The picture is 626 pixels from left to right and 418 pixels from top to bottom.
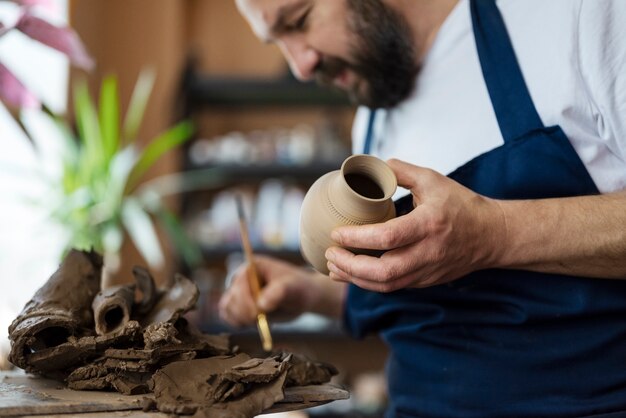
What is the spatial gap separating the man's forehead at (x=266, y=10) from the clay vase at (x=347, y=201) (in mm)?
558

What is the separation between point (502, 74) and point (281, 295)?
751 millimetres

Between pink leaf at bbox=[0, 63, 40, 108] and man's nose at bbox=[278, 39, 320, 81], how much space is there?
0.63 meters

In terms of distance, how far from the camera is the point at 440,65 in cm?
164

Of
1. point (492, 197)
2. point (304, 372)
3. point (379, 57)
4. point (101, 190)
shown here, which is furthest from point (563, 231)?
point (101, 190)

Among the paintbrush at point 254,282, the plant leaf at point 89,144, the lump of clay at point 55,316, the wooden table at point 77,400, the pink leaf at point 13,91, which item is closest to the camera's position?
the wooden table at point 77,400

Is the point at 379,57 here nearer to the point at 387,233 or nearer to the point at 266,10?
the point at 266,10

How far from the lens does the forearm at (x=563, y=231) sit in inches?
49.5

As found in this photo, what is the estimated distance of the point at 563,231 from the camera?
4.17 feet

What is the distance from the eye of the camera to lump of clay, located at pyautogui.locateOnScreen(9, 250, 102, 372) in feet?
3.69

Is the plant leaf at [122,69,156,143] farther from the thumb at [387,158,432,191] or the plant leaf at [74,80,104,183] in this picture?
the thumb at [387,158,432,191]

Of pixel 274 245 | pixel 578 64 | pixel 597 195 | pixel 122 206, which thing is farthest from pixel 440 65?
pixel 274 245

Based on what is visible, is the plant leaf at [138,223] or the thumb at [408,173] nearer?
the thumb at [408,173]

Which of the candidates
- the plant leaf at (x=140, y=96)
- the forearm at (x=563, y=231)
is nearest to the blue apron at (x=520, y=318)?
the forearm at (x=563, y=231)

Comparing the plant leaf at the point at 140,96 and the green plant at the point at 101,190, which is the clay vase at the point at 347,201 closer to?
the green plant at the point at 101,190
